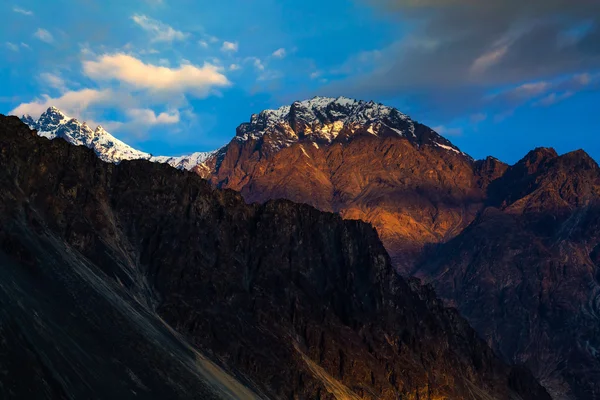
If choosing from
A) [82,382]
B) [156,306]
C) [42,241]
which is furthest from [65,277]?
[156,306]

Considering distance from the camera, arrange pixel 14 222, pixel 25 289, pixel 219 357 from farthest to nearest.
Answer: pixel 219 357 < pixel 14 222 < pixel 25 289

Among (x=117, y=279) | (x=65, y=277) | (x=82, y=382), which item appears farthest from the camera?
(x=117, y=279)

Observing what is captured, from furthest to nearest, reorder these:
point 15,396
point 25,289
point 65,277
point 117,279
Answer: point 117,279, point 65,277, point 25,289, point 15,396

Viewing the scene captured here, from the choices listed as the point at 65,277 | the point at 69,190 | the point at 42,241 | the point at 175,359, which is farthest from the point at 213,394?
the point at 69,190

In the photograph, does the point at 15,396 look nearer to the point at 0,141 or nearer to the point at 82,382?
the point at 82,382

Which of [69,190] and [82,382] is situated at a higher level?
[69,190]

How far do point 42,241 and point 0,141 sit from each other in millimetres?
39036

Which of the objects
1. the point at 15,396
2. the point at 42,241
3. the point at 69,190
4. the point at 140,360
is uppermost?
the point at 69,190

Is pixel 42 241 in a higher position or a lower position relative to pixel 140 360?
higher

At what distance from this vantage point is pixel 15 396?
98750mm

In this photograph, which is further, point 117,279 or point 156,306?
point 156,306

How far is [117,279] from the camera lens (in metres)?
184

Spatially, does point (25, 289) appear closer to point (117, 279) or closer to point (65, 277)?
point (65, 277)

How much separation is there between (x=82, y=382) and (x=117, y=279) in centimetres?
6780
